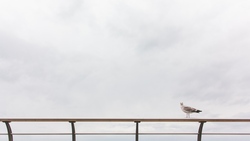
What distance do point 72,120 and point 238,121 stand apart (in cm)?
282

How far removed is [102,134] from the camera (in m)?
5.54

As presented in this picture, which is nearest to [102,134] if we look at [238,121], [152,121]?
[152,121]

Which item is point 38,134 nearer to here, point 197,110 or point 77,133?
point 77,133

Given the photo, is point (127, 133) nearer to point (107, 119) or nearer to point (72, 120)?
point (107, 119)

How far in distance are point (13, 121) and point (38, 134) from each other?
1.87 ft

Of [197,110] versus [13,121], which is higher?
[197,110]

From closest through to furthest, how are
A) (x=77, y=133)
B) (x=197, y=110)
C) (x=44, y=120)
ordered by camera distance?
(x=44, y=120)
(x=77, y=133)
(x=197, y=110)

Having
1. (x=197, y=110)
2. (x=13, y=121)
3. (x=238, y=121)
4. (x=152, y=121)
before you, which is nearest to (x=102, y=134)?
(x=152, y=121)

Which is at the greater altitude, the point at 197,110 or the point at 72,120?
the point at 197,110

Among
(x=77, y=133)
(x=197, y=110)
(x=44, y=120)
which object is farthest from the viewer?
(x=197, y=110)

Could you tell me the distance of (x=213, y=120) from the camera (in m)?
5.20

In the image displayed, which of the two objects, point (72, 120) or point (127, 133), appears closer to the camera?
point (72, 120)

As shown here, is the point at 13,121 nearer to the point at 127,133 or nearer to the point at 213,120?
the point at 127,133
